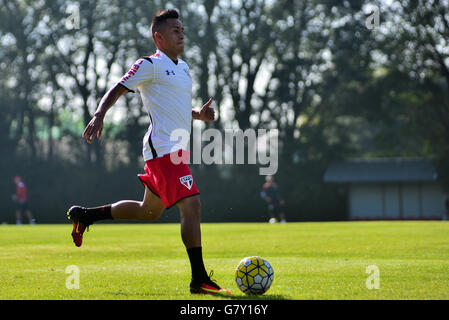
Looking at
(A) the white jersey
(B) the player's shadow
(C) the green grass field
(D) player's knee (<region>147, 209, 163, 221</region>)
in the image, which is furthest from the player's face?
(B) the player's shadow

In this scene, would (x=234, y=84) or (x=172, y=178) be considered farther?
(x=234, y=84)

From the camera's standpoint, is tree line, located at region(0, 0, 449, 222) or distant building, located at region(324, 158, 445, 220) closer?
tree line, located at region(0, 0, 449, 222)

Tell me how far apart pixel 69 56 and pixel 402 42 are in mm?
21371

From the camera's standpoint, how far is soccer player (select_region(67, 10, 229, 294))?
6512mm

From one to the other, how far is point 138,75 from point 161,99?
0.34 m

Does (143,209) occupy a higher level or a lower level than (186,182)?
lower

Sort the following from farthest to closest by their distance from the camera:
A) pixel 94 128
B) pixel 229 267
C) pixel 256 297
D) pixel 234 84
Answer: pixel 234 84 < pixel 229 267 < pixel 94 128 < pixel 256 297

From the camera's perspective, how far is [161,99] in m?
6.82

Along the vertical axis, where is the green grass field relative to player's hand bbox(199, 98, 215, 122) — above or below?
below

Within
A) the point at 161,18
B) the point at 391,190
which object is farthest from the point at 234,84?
the point at 161,18

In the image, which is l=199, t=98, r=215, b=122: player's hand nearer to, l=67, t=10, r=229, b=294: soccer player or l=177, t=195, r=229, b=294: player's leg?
l=67, t=10, r=229, b=294: soccer player

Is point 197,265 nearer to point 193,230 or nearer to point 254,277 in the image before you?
point 193,230

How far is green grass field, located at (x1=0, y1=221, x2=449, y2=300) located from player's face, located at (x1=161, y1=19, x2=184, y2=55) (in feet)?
8.12

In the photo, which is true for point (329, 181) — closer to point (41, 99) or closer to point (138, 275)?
point (41, 99)
